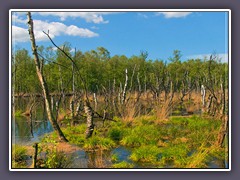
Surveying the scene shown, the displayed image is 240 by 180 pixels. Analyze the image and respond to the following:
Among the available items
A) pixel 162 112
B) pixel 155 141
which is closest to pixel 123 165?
pixel 155 141

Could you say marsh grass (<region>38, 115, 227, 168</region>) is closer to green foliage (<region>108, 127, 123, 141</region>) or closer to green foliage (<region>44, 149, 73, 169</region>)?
green foliage (<region>108, 127, 123, 141</region>)

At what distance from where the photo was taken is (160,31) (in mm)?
5508

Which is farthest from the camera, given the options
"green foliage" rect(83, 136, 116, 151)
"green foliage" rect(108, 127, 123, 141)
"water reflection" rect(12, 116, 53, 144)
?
"green foliage" rect(108, 127, 123, 141)

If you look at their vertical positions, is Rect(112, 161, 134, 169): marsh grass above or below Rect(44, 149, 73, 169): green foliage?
below

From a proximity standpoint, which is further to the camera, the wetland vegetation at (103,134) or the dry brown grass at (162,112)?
the dry brown grass at (162,112)

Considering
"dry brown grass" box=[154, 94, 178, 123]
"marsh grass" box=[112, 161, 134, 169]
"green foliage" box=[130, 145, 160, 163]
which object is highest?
"dry brown grass" box=[154, 94, 178, 123]

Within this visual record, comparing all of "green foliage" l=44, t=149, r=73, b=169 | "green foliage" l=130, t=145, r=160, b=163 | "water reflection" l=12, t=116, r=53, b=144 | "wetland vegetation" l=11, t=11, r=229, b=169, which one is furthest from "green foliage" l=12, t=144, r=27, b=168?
"green foliage" l=130, t=145, r=160, b=163

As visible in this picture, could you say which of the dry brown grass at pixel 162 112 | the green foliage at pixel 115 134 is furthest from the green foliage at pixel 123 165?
the dry brown grass at pixel 162 112

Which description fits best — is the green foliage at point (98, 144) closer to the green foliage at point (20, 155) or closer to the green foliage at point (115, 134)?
the green foliage at point (115, 134)

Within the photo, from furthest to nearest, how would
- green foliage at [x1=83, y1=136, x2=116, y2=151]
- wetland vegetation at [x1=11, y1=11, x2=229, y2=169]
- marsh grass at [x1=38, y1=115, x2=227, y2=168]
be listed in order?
green foliage at [x1=83, y1=136, x2=116, y2=151] → marsh grass at [x1=38, y1=115, x2=227, y2=168] → wetland vegetation at [x1=11, y1=11, x2=229, y2=169]

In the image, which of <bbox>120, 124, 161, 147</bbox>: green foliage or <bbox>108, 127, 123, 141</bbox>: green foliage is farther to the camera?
<bbox>108, 127, 123, 141</bbox>: green foliage

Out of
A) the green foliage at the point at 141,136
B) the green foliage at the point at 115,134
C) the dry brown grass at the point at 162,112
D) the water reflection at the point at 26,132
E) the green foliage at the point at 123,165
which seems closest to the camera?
the green foliage at the point at 123,165

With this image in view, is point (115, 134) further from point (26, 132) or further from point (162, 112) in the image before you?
point (162, 112)
